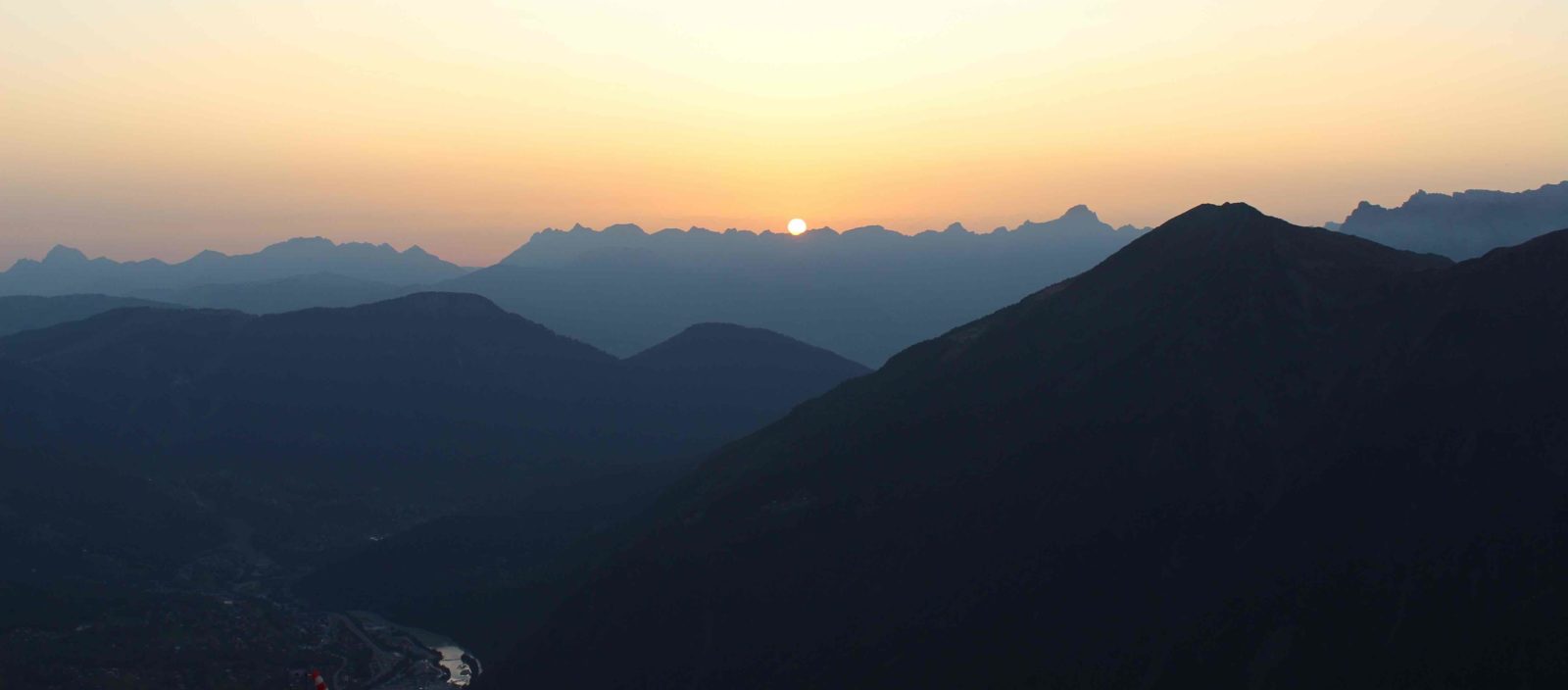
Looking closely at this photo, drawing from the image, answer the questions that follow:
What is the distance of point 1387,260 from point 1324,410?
80.6 feet

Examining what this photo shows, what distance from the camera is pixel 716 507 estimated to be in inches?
4988

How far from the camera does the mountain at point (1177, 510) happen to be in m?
78.7

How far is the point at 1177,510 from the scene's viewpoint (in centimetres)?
9231

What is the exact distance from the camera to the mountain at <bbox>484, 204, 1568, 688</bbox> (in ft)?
258

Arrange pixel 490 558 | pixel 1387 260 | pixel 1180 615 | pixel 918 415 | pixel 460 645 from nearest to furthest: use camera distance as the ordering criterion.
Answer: pixel 1180 615
pixel 1387 260
pixel 918 415
pixel 460 645
pixel 490 558

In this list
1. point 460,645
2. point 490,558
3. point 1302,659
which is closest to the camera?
point 1302,659

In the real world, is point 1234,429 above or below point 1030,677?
above

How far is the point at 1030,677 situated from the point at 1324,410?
3082 cm

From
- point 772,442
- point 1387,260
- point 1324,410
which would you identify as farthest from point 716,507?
point 1387,260

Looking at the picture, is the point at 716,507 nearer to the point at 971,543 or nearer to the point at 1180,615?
the point at 971,543

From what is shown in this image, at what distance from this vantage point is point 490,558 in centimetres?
16988

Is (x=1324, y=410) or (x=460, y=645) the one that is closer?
(x=1324, y=410)

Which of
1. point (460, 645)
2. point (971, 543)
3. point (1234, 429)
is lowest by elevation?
point (460, 645)

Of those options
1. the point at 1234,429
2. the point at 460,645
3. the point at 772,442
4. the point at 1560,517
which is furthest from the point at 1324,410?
the point at 460,645
